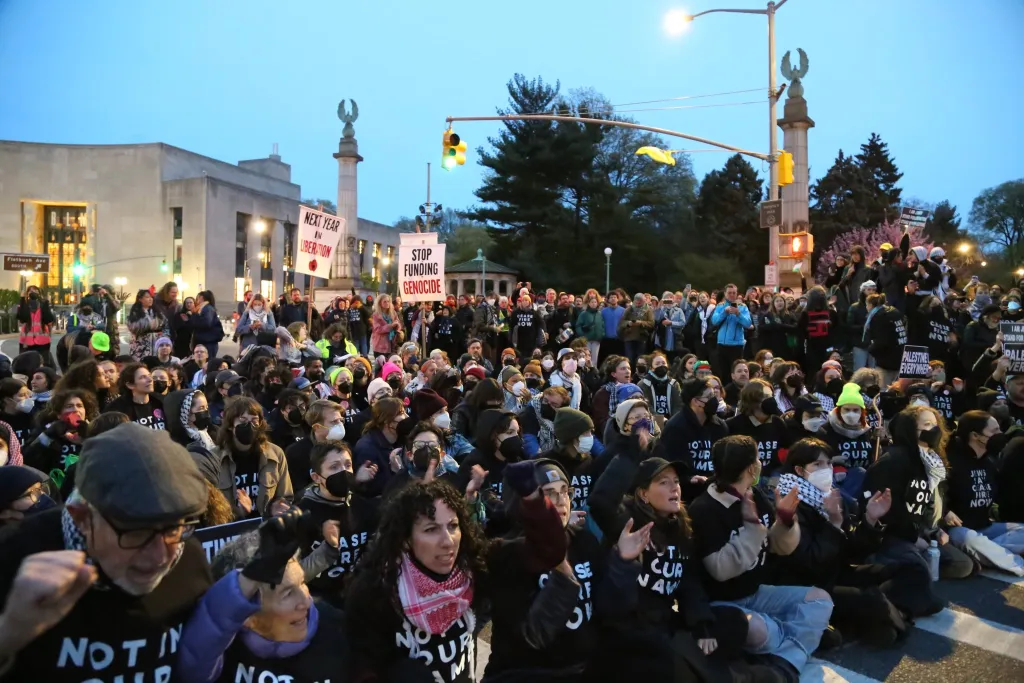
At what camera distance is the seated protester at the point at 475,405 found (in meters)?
6.83

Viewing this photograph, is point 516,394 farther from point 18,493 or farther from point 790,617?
point 18,493

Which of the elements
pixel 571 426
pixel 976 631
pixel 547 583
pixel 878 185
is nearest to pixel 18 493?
pixel 547 583

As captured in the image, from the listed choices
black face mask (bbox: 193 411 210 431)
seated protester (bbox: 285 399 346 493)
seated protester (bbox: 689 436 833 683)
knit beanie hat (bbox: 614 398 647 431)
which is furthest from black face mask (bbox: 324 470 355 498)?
knit beanie hat (bbox: 614 398 647 431)

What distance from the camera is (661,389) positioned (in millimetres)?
9578

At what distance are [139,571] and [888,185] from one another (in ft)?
190

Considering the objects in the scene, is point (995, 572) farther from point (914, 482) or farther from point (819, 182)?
point (819, 182)

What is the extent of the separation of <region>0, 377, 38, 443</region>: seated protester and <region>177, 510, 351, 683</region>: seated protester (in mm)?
5179

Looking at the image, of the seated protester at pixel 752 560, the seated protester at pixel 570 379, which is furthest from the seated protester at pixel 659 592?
the seated protester at pixel 570 379

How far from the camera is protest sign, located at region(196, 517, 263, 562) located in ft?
11.1

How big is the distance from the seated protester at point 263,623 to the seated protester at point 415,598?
0.50 feet

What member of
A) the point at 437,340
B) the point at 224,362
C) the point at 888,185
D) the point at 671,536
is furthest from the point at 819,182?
the point at 671,536

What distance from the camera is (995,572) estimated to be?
6.19 meters

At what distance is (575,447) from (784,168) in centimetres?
1525

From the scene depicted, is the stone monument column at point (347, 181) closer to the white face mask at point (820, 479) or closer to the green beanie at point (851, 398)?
the green beanie at point (851, 398)
